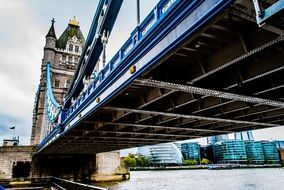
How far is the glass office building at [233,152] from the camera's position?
143 metres

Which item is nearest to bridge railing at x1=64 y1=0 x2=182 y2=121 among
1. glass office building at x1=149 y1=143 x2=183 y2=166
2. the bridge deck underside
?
the bridge deck underside

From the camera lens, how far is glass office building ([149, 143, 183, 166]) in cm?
14050

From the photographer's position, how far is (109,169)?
42.3 metres

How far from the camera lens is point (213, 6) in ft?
13.6

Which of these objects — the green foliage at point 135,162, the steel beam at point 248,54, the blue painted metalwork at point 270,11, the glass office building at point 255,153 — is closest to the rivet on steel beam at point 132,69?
the steel beam at point 248,54

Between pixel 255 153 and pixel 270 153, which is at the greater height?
pixel 255 153

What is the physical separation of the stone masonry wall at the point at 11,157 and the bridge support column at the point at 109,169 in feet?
34.5

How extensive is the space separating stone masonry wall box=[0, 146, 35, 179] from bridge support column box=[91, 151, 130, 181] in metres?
10.5

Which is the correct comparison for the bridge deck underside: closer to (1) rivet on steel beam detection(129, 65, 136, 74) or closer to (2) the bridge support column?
(1) rivet on steel beam detection(129, 65, 136, 74)

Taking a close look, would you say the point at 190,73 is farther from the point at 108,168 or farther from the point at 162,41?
the point at 108,168

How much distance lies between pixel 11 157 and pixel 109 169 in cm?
1522

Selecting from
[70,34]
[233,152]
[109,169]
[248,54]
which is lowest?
[109,169]

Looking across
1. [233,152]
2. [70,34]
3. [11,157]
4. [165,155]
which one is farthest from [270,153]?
[11,157]

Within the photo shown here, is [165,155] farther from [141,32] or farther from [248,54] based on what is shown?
[248,54]
